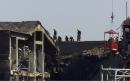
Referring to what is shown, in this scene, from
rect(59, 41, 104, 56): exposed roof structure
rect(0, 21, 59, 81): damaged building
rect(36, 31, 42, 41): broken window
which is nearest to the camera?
rect(0, 21, 59, 81): damaged building

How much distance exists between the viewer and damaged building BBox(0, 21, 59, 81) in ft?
128

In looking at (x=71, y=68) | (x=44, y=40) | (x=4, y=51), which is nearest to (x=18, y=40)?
(x=4, y=51)

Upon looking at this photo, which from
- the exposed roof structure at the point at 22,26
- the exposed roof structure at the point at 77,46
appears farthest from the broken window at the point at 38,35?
the exposed roof structure at the point at 77,46

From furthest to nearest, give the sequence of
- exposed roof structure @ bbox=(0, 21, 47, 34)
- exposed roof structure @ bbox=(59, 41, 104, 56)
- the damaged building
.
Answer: exposed roof structure @ bbox=(59, 41, 104, 56)
exposed roof structure @ bbox=(0, 21, 47, 34)
the damaged building

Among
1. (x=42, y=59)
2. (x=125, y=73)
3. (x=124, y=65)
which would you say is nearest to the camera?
(x=125, y=73)

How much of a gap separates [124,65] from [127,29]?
5.27 m

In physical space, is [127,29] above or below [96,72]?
above

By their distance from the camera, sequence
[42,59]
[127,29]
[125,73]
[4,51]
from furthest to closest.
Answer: [127,29] < [42,59] < [125,73] < [4,51]

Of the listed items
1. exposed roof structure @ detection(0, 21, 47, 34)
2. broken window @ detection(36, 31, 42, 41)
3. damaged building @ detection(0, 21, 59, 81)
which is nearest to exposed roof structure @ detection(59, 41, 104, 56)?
damaged building @ detection(0, 21, 59, 81)

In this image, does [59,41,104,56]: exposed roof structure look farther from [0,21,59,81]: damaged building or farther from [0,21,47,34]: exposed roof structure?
[0,21,47,34]: exposed roof structure

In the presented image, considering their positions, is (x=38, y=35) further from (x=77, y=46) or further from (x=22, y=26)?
(x=77, y=46)

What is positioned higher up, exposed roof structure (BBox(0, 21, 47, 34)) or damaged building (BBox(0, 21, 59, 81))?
exposed roof structure (BBox(0, 21, 47, 34))

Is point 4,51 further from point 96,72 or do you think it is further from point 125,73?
point 96,72

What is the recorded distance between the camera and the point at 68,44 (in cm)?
5659
